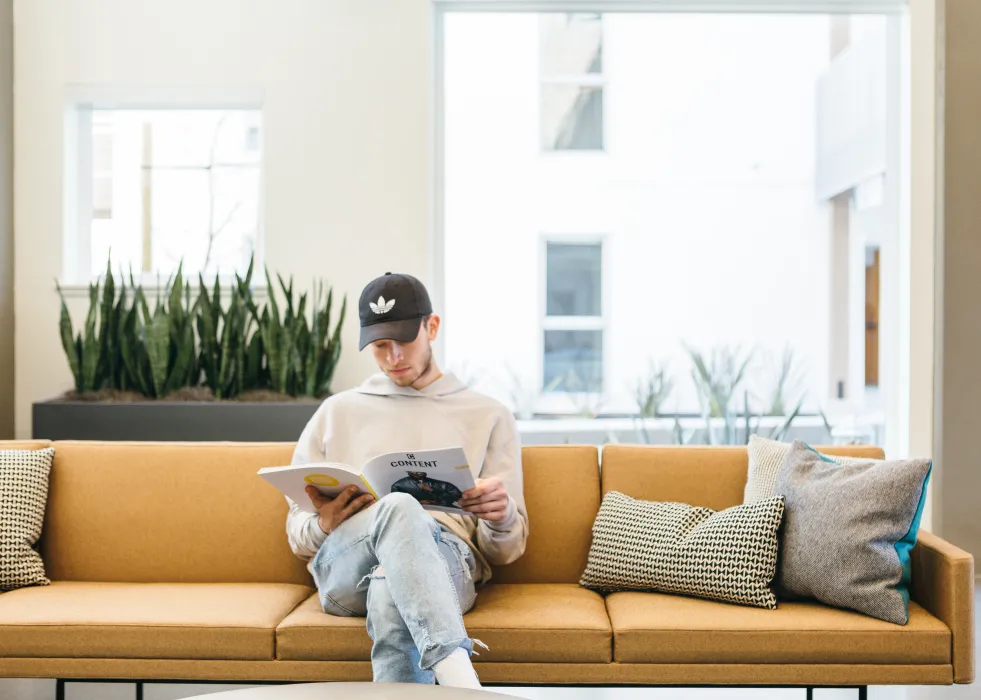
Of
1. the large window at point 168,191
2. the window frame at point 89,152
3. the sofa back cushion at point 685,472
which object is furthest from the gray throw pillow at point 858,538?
the large window at point 168,191

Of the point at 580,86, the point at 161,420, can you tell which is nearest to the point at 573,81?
the point at 580,86

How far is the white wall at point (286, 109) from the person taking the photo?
422cm

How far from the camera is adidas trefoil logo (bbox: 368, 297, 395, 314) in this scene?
2.40m

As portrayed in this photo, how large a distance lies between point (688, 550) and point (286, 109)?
2.79 metres

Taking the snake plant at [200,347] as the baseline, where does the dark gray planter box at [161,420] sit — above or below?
below

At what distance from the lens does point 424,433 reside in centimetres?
246

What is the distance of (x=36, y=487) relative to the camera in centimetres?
257

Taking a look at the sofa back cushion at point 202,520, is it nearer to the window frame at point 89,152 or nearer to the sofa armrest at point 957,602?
the sofa armrest at point 957,602

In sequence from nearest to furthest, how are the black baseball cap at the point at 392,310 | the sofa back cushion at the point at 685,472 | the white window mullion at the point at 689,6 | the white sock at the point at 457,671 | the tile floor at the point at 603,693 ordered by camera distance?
the white sock at the point at 457,671 → the black baseball cap at the point at 392,310 → the sofa back cushion at the point at 685,472 → the tile floor at the point at 603,693 → the white window mullion at the point at 689,6

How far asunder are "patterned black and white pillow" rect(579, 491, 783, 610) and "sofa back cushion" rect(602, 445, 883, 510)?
0.11 meters

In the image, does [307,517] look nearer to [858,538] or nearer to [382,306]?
[382,306]

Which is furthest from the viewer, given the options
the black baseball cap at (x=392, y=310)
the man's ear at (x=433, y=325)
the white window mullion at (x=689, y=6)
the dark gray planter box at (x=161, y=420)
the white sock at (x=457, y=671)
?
the white window mullion at (x=689, y=6)

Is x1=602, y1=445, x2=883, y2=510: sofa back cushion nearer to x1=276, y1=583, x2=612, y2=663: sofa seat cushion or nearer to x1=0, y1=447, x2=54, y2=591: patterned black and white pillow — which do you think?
x1=276, y1=583, x2=612, y2=663: sofa seat cushion

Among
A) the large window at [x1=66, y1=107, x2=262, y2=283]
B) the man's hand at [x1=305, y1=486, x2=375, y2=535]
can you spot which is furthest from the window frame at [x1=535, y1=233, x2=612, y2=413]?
the man's hand at [x1=305, y1=486, x2=375, y2=535]
